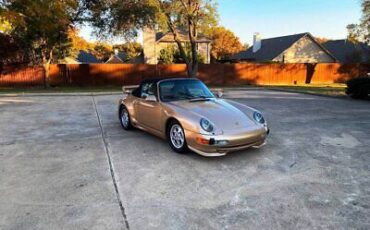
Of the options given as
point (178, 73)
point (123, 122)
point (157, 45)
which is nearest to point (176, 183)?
point (123, 122)

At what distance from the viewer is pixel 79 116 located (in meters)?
9.52

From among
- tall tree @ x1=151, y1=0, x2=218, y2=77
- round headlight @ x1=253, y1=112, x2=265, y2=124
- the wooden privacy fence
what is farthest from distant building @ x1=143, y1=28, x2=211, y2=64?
round headlight @ x1=253, y1=112, x2=265, y2=124

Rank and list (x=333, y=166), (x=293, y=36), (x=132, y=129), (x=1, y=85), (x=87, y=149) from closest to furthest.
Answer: (x=333, y=166), (x=87, y=149), (x=132, y=129), (x=1, y=85), (x=293, y=36)

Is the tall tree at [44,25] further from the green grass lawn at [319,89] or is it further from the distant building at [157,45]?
the distant building at [157,45]

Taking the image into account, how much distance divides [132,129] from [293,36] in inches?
1505

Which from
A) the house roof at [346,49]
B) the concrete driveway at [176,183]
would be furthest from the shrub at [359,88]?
the house roof at [346,49]

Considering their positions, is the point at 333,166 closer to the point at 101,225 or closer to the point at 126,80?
the point at 101,225

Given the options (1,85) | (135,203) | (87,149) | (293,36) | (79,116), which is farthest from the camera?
(293,36)

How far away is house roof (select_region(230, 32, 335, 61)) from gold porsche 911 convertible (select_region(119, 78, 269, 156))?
3588 cm

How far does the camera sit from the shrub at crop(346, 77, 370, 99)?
547 inches

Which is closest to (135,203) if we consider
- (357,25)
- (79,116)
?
(79,116)

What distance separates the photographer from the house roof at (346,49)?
3783cm

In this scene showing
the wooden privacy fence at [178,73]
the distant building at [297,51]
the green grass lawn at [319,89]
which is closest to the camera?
the green grass lawn at [319,89]

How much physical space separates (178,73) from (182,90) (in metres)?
19.2
